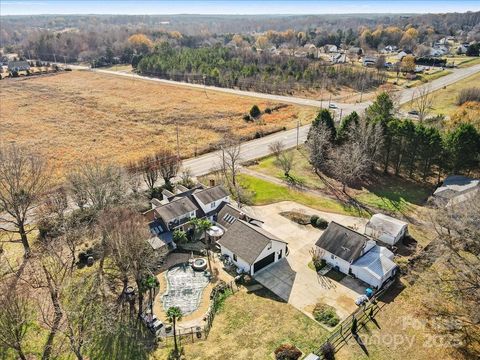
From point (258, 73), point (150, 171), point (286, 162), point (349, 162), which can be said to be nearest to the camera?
point (150, 171)

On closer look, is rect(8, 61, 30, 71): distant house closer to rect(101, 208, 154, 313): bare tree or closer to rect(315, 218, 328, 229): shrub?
rect(101, 208, 154, 313): bare tree

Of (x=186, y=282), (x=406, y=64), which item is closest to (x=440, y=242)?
(x=186, y=282)

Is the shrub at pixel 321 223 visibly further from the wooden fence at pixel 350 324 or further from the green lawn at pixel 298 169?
the wooden fence at pixel 350 324

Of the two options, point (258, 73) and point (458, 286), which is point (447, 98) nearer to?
point (258, 73)

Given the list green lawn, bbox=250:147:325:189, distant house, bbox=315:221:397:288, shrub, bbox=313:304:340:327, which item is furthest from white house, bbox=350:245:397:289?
green lawn, bbox=250:147:325:189

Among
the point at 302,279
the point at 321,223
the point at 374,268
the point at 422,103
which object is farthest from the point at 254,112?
the point at 374,268

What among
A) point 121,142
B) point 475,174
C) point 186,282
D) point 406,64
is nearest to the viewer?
point 186,282

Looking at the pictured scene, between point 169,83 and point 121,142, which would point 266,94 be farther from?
point 121,142
